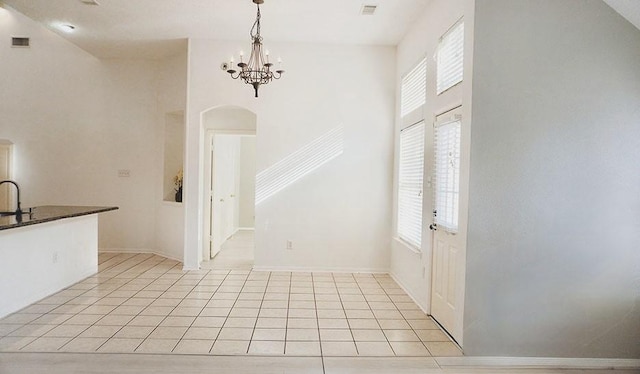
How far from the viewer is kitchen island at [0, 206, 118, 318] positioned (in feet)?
12.1

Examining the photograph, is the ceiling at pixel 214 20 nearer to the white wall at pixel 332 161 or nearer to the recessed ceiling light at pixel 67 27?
the recessed ceiling light at pixel 67 27

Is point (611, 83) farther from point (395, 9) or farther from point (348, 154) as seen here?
point (348, 154)

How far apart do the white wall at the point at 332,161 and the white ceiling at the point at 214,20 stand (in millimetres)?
367

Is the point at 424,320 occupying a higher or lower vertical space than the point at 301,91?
lower

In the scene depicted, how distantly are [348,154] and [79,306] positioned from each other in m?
3.72

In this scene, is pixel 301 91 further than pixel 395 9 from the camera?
Yes

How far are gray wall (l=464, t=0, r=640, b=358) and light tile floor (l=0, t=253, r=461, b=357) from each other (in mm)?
894

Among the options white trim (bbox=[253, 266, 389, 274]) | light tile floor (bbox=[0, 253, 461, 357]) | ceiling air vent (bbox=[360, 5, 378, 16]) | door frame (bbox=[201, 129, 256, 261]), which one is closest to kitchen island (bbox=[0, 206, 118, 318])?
light tile floor (bbox=[0, 253, 461, 357])

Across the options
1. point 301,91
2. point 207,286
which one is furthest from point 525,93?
point 207,286

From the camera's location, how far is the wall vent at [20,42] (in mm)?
6230

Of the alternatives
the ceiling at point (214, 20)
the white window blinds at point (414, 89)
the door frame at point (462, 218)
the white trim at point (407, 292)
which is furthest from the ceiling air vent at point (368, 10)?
the white trim at point (407, 292)

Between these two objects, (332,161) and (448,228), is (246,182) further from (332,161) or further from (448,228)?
(448,228)

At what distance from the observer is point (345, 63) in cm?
558

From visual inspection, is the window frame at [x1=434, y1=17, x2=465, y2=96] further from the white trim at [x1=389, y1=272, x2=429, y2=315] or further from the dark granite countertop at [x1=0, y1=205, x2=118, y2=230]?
the dark granite countertop at [x1=0, y1=205, x2=118, y2=230]
